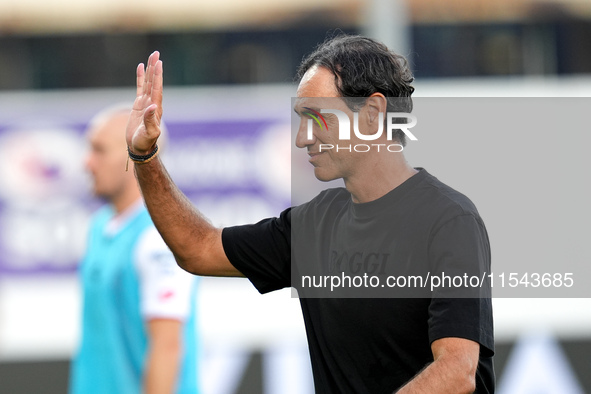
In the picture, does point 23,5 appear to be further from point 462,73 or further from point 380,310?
point 380,310

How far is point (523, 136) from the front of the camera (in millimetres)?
5965

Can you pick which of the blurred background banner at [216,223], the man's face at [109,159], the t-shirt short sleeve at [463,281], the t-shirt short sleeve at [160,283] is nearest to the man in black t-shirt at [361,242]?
the t-shirt short sleeve at [463,281]

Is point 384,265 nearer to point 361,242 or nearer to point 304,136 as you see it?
point 361,242

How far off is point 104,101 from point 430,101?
8.93 ft

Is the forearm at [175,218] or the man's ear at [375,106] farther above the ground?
the man's ear at [375,106]

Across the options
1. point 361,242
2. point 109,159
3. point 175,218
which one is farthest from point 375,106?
point 109,159

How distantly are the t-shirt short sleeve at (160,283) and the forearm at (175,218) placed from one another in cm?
81

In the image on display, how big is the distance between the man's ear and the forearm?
66cm

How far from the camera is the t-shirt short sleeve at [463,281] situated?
2336 millimetres

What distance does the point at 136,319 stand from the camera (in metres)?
3.77

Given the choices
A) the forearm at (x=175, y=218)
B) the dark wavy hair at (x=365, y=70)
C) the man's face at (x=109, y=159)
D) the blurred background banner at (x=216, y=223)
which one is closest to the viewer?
the dark wavy hair at (x=365, y=70)

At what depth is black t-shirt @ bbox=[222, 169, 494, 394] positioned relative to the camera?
7.88 ft

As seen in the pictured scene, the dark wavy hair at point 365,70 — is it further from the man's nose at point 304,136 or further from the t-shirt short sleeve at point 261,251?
the t-shirt short sleeve at point 261,251

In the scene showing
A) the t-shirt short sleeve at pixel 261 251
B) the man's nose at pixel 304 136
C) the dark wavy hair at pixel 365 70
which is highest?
the dark wavy hair at pixel 365 70
